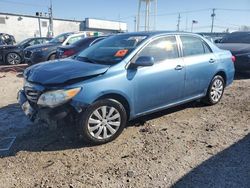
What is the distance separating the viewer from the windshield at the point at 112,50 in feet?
14.5

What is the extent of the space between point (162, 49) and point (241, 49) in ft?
19.0

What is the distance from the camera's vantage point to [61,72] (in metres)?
3.96

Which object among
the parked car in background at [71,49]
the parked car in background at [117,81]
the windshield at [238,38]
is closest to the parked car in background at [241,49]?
the windshield at [238,38]

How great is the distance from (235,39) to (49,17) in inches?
1656

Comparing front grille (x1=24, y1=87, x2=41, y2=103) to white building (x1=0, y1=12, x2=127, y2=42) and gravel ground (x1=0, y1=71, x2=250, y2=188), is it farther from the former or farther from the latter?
white building (x1=0, y1=12, x2=127, y2=42)

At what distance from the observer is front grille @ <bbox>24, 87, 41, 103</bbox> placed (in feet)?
12.8

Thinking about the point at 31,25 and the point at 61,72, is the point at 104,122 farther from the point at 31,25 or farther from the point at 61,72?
the point at 31,25

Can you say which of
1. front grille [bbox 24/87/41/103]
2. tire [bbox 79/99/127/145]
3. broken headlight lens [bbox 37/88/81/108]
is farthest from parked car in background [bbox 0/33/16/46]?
tire [bbox 79/99/127/145]

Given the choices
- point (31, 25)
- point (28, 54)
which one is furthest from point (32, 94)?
point (31, 25)

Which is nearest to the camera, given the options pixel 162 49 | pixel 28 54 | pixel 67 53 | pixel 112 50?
pixel 112 50

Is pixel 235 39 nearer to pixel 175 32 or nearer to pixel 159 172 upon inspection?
pixel 175 32

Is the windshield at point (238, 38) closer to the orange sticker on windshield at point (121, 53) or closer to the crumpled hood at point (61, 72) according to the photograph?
the orange sticker on windshield at point (121, 53)

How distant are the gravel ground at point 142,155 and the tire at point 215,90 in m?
0.60

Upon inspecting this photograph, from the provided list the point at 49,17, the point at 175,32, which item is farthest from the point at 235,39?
the point at 49,17
